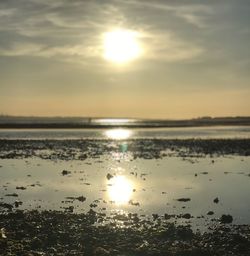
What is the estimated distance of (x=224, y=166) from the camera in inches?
1624

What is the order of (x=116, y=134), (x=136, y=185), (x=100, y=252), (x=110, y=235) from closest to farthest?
(x=100, y=252) < (x=110, y=235) < (x=136, y=185) < (x=116, y=134)

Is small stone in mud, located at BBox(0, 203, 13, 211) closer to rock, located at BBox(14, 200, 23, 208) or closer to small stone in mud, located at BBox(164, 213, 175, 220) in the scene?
rock, located at BBox(14, 200, 23, 208)

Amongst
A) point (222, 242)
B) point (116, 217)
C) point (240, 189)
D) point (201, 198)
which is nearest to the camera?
point (222, 242)

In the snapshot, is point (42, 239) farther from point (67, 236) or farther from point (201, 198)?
point (201, 198)

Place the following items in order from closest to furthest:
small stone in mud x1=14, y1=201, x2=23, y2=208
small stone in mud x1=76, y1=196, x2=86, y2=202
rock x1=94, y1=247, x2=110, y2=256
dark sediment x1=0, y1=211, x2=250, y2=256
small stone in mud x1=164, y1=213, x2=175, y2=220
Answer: rock x1=94, y1=247, x2=110, y2=256, dark sediment x1=0, y1=211, x2=250, y2=256, small stone in mud x1=164, y1=213, x2=175, y2=220, small stone in mud x1=14, y1=201, x2=23, y2=208, small stone in mud x1=76, y1=196, x2=86, y2=202

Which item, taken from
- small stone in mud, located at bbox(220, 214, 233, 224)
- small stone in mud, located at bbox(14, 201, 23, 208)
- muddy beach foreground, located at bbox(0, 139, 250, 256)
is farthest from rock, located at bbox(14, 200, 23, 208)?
small stone in mud, located at bbox(220, 214, 233, 224)

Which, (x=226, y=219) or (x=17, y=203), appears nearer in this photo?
(x=226, y=219)

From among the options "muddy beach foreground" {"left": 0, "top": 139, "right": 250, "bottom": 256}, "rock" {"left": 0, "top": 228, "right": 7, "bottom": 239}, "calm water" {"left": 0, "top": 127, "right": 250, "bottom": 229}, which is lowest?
"calm water" {"left": 0, "top": 127, "right": 250, "bottom": 229}

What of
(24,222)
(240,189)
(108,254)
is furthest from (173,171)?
(108,254)

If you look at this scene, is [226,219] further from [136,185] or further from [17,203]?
[136,185]

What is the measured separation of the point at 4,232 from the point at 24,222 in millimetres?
1559

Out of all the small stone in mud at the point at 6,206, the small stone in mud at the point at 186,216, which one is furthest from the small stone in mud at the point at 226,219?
the small stone in mud at the point at 6,206

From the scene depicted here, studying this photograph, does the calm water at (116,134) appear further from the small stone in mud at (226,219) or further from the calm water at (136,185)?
the small stone in mud at (226,219)

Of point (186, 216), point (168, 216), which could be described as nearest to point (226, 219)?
point (186, 216)
